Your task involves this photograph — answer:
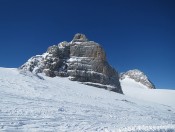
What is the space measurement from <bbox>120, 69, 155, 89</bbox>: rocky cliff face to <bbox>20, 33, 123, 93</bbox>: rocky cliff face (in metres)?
63.7

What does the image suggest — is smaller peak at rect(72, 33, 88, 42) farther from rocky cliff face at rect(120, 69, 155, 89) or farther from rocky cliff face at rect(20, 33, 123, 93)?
rocky cliff face at rect(120, 69, 155, 89)

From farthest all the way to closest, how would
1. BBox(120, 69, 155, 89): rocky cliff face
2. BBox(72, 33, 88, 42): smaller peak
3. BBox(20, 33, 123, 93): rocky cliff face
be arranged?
1. BBox(120, 69, 155, 89): rocky cliff face
2. BBox(72, 33, 88, 42): smaller peak
3. BBox(20, 33, 123, 93): rocky cliff face

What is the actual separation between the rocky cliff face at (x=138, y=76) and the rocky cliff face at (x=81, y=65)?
63.7m

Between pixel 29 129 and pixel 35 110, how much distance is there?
4318mm

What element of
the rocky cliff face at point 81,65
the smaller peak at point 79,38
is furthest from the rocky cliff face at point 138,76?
the rocky cliff face at point 81,65

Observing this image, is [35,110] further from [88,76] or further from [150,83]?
[150,83]

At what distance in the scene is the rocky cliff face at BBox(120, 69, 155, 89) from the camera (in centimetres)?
11488

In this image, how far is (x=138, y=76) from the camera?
12375 cm

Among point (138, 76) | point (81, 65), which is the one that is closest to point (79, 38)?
point (81, 65)

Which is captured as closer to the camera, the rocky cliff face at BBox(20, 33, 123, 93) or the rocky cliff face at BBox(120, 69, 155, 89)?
the rocky cliff face at BBox(20, 33, 123, 93)

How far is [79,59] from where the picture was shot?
5166 centimetres

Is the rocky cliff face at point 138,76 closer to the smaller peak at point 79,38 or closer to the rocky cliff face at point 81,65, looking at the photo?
the smaller peak at point 79,38

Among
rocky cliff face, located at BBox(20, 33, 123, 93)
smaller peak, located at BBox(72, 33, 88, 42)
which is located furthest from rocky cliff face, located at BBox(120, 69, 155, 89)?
rocky cliff face, located at BBox(20, 33, 123, 93)

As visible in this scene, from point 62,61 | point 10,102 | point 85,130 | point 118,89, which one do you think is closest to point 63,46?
point 62,61
